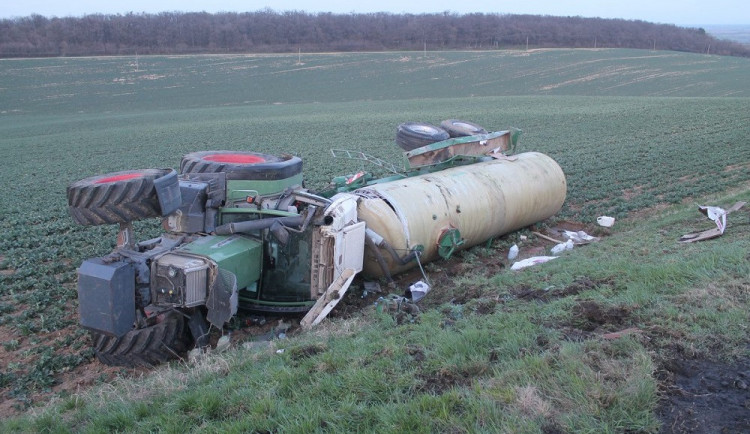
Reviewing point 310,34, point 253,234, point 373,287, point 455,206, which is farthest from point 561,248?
point 310,34

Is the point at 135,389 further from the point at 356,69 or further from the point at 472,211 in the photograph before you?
the point at 356,69

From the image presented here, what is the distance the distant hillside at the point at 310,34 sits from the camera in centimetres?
7994

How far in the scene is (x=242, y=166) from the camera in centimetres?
837

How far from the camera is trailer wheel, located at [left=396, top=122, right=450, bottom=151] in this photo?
37.1ft

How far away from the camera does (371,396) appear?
4.20m

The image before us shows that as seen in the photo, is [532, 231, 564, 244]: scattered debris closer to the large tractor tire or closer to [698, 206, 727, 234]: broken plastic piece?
[698, 206, 727, 234]: broken plastic piece

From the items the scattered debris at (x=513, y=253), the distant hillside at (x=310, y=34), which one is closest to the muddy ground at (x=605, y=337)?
the scattered debris at (x=513, y=253)

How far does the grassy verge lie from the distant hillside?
7901cm

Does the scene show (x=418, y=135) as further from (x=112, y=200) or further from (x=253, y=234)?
(x=112, y=200)

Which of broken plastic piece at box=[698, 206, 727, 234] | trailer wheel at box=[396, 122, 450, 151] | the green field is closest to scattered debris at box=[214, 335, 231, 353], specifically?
the green field

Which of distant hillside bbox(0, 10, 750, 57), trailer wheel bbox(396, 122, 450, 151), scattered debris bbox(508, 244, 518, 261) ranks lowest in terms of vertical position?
scattered debris bbox(508, 244, 518, 261)

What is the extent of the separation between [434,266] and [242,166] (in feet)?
10.7

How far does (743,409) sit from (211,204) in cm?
595

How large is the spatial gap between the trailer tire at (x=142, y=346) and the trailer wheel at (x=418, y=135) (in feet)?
19.6
